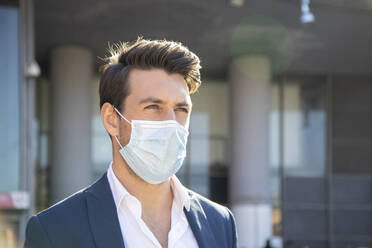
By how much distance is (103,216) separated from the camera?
215cm

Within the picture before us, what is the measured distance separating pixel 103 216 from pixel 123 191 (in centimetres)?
14

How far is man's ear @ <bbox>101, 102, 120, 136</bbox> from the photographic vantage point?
2348 millimetres

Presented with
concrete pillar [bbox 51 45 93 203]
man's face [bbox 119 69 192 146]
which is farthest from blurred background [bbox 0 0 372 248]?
man's face [bbox 119 69 192 146]

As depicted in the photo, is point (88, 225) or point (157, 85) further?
point (157, 85)

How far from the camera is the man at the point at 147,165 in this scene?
2.18 meters

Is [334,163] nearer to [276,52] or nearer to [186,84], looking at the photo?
[276,52]

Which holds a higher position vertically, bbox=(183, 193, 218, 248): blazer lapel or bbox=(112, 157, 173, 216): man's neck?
bbox=(112, 157, 173, 216): man's neck

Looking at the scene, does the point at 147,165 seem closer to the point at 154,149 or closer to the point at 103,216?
the point at 154,149

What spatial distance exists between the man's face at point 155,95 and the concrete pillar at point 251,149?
15.4 meters

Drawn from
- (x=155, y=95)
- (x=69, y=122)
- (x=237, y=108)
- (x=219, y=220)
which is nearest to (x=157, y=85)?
(x=155, y=95)

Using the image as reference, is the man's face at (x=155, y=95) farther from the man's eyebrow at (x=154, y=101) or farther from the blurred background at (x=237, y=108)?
the blurred background at (x=237, y=108)

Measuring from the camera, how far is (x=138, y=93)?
2250 millimetres

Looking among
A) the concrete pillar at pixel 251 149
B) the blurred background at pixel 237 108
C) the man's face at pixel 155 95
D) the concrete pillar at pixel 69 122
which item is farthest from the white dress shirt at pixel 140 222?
the concrete pillar at pixel 251 149

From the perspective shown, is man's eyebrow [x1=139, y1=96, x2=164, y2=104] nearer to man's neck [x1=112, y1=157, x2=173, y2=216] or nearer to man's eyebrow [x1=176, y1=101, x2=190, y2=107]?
man's eyebrow [x1=176, y1=101, x2=190, y2=107]
